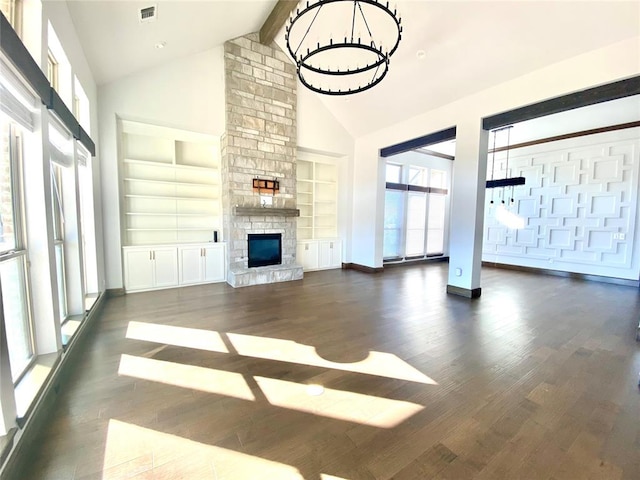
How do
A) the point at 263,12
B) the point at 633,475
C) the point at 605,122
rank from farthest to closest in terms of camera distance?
the point at 605,122
the point at 263,12
the point at 633,475

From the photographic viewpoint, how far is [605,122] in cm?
601

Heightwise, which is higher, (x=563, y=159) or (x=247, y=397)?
(x=563, y=159)

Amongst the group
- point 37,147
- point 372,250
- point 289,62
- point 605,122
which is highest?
point 289,62

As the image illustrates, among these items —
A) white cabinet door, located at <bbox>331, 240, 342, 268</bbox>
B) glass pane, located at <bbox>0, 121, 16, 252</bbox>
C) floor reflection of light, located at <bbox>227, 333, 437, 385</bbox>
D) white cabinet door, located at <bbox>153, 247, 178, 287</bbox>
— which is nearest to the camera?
glass pane, located at <bbox>0, 121, 16, 252</bbox>

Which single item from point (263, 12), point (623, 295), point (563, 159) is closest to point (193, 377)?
point (263, 12)

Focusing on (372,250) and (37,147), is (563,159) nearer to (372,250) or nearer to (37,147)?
(372,250)

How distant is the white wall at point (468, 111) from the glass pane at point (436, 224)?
3081 millimetres

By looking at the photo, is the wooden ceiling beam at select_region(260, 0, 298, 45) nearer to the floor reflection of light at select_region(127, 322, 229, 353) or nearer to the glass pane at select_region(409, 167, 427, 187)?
the floor reflection of light at select_region(127, 322, 229, 353)

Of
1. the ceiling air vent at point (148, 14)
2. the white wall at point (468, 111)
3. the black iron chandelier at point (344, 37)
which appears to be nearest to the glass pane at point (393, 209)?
the white wall at point (468, 111)

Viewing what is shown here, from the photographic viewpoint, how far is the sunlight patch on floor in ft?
4.79

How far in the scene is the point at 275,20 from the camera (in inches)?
192

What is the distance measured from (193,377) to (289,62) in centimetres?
656

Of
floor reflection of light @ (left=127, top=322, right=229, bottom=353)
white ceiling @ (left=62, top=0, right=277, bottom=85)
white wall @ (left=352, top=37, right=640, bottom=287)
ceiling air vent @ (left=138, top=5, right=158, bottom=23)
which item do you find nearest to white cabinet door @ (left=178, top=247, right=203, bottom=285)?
floor reflection of light @ (left=127, top=322, right=229, bottom=353)

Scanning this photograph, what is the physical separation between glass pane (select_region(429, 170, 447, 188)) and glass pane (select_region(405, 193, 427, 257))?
2.06ft
